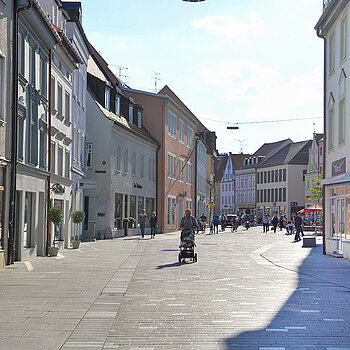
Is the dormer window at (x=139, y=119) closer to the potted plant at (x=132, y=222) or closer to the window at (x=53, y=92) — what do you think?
the potted plant at (x=132, y=222)

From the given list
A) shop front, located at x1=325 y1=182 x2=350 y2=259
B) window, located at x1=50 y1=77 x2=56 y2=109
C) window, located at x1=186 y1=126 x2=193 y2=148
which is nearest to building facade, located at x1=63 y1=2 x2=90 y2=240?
window, located at x1=50 y1=77 x2=56 y2=109

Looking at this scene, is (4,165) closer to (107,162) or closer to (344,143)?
(344,143)

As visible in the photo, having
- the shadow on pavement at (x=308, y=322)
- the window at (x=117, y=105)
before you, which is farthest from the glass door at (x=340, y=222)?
the window at (x=117, y=105)

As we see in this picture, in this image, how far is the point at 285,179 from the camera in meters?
106

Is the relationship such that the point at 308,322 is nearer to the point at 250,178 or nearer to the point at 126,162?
the point at 126,162

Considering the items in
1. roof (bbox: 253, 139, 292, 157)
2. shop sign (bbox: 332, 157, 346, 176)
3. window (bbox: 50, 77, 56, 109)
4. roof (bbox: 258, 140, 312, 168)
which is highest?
roof (bbox: 253, 139, 292, 157)

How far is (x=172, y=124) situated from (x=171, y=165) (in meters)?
3.41

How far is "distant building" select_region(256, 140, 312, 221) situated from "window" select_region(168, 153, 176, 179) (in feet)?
156

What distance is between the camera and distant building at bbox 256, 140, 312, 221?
105188mm

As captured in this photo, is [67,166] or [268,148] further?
[268,148]

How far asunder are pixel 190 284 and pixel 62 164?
594 inches

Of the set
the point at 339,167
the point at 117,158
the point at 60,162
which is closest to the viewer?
the point at 339,167

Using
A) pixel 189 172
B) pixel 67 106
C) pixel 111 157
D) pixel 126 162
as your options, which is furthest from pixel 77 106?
pixel 189 172

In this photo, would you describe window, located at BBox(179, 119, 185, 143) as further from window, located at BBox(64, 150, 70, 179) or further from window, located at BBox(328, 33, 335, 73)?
window, located at BBox(328, 33, 335, 73)
